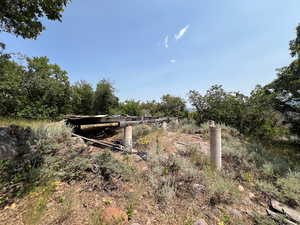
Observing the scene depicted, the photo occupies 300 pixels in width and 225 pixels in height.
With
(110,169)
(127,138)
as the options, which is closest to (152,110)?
(127,138)

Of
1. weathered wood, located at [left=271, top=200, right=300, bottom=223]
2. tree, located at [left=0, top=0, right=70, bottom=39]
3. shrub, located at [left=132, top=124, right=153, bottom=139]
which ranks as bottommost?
weathered wood, located at [left=271, top=200, right=300, bottom=223]

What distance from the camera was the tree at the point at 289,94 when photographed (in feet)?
20.4

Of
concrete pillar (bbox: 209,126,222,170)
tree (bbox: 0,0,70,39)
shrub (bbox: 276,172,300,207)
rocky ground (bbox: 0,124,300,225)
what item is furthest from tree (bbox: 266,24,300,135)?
tree (bbox: 0,0,70,39)

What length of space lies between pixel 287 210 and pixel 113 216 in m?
2.92

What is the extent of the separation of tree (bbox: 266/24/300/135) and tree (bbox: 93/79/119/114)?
53.7ft

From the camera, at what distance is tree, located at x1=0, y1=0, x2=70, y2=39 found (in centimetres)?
231

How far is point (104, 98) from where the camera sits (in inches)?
664

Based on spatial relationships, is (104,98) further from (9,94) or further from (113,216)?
(113,216)

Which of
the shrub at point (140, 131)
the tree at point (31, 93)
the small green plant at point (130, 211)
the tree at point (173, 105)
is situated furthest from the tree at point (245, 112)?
the tree at point (31, 93)

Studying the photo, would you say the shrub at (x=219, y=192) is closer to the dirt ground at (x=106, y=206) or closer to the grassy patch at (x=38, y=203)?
the dirt ground at (x=106, y=206)

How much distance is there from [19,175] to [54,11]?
330 cm

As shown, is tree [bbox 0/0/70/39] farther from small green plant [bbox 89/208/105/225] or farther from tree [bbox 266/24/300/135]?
tree [bbox 266/24/300/135]

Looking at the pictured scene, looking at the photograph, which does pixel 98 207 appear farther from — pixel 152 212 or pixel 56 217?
pixel 152 212

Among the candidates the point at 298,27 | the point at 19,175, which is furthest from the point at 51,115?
the point at 298,27
